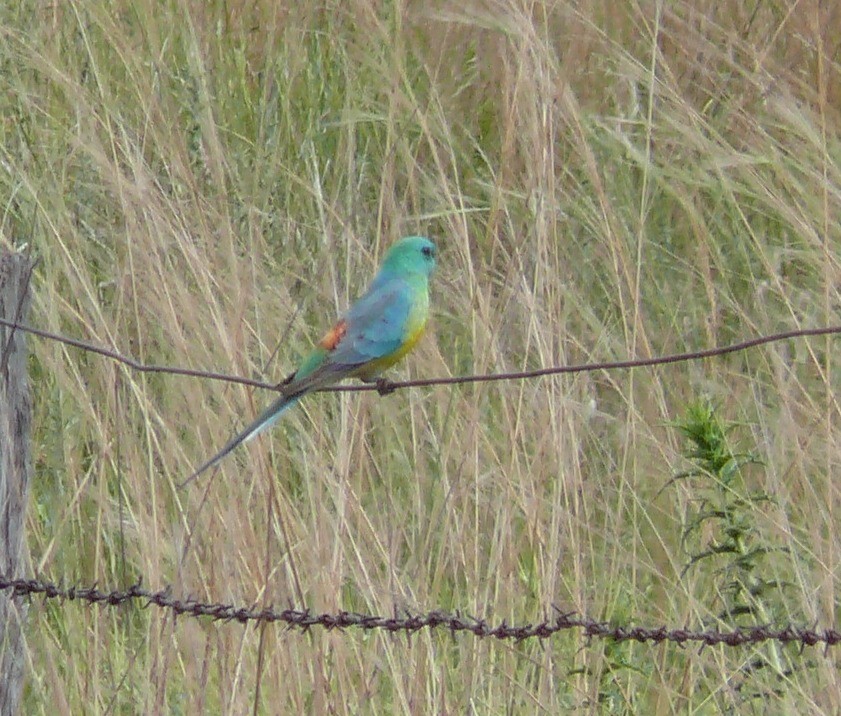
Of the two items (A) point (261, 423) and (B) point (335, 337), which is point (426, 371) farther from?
(A) point (261, 423)

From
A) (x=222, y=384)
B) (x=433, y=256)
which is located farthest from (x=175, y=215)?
(x=433, y=256)

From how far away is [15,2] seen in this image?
5039mm

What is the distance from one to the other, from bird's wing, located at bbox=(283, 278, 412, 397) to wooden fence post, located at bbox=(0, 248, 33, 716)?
0.75m

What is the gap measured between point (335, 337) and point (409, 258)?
1.24 ft

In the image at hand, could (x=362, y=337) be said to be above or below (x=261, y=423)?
above

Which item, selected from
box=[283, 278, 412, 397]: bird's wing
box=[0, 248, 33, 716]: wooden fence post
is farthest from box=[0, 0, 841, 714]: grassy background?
box=[0, 248, 33, 716]: wooden fence post

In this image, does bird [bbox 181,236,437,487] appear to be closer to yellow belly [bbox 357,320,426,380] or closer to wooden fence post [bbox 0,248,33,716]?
yellow belly [bbox 357,320,426,380]

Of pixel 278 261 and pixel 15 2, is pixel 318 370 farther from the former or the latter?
pixel 15 2

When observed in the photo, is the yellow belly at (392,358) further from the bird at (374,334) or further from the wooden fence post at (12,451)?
the wooden fence post at (12,451)

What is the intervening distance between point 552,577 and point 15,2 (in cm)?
305

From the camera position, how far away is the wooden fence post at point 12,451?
7.94 feet

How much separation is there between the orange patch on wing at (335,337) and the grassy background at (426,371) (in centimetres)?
12

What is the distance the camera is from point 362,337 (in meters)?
3.30

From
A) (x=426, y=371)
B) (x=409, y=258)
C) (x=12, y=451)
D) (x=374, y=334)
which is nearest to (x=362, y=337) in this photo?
(x=374, y=334)
